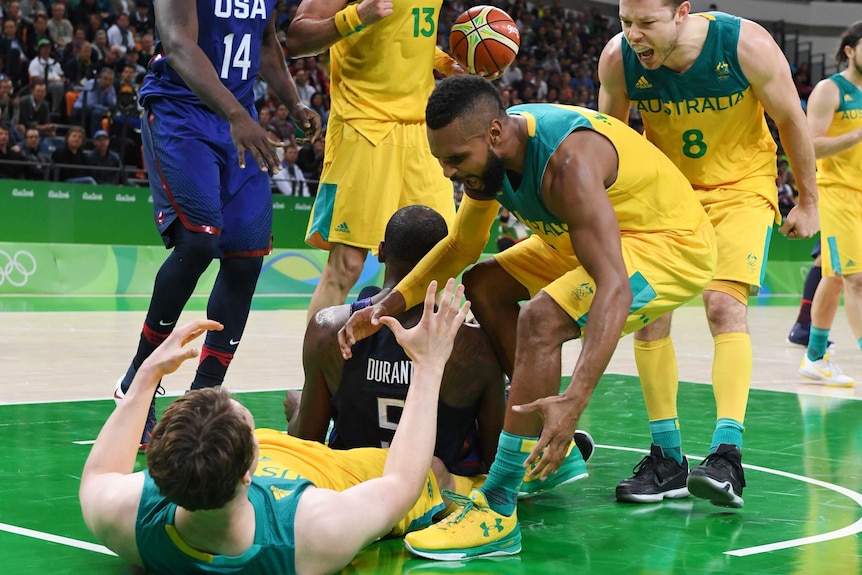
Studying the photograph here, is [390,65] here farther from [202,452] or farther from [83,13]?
[83,13]

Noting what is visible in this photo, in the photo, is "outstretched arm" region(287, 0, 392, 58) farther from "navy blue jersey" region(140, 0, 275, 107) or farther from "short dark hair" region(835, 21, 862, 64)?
"short dark hair" region(835, 21, 862, 64)

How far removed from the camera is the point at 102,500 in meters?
3.15

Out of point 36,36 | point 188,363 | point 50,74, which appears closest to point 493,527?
point 188,363

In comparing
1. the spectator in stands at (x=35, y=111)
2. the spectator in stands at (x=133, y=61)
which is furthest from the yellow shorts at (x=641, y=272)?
the spectator in stands at (x=133, y=61)

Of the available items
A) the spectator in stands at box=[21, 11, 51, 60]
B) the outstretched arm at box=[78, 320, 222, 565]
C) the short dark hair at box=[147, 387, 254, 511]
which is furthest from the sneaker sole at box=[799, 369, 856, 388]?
the spectator in stands at box=[21, 11, 51, 60]

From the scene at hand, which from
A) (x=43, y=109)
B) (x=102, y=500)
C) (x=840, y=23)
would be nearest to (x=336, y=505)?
(x=102, y=500)

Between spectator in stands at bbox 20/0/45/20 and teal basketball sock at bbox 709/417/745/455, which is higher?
spectator in stands at bbox 20/0/45/20

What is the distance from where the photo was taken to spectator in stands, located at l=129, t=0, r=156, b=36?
18.9m

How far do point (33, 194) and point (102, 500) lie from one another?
1276cm

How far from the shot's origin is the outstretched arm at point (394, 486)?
305 centimetres

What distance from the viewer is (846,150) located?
319 inches

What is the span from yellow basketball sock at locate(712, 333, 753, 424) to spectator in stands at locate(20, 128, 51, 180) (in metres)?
12.6

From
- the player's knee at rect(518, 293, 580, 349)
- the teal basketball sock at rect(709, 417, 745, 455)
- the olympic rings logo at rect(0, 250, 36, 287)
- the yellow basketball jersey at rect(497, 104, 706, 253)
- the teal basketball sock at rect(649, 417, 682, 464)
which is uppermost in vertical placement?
the yellow basketball jersey at rect(497, 104, 706, 253)

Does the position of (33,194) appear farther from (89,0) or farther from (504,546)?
(504,546)
